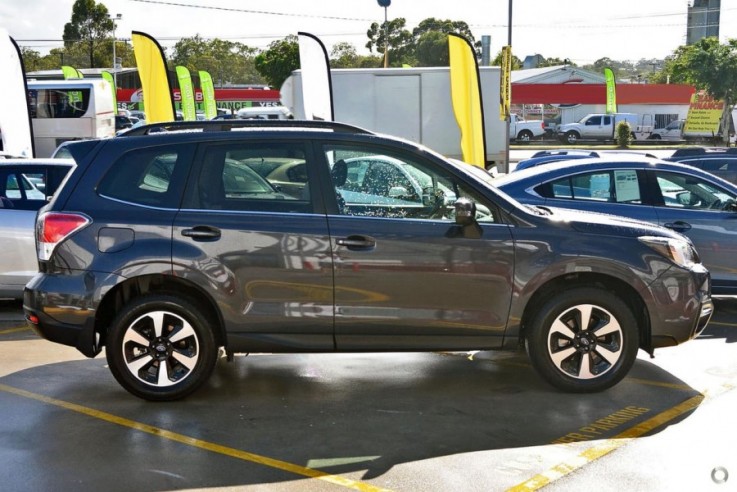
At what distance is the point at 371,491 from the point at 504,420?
1426 millimetres

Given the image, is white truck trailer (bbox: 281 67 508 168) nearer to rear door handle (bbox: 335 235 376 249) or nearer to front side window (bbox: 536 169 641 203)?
front side window (bbox: 536 169 641 203)

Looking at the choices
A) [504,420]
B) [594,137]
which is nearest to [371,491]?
[504,420]

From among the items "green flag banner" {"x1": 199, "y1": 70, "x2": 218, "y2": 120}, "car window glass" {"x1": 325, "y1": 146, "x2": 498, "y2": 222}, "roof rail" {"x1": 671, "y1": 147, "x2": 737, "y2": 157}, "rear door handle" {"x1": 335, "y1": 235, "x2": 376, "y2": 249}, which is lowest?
Answer: "rear door handle" {"x1": 335, "y1": 235, "x2": 376, "y2": 249}

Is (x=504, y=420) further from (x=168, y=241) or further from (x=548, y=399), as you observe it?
(x=168, y=241)

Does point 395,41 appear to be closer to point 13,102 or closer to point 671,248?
point 13,102

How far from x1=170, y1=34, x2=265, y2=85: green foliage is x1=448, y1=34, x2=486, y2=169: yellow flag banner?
8337cm

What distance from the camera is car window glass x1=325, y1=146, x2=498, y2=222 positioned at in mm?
6285

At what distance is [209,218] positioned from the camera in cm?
615

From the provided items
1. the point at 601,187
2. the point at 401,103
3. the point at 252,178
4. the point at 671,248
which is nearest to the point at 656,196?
the point at 601,187

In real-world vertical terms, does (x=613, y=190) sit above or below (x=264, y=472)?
above

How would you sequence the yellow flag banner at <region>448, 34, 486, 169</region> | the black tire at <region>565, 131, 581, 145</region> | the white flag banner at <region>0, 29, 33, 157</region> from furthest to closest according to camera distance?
1. the black tire at <region>565, 131, 581, 145</region>
2. the yellow flag banner at <region>448, 34, 486, 169</region>
3. the white flag banner at <region>0, 29, 33, 157</region>

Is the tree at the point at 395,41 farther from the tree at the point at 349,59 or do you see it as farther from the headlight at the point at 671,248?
the headlight at the point at 671,248

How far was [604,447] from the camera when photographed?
5.34 meters

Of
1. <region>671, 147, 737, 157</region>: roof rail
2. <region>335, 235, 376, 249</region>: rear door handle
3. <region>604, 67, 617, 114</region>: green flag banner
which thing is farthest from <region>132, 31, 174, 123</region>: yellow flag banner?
<region>604, 67, 617, 114</region>: green flag banner
